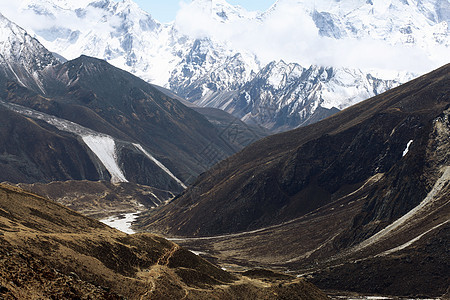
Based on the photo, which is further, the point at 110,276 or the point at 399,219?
the point at 399,219

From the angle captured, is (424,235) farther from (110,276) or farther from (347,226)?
(110,276)

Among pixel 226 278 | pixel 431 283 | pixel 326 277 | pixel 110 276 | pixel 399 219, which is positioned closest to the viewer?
pixel 110 276

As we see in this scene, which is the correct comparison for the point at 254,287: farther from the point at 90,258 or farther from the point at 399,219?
the point at 399,219

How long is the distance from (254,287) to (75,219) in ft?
118

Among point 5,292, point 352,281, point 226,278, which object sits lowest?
point 352,281

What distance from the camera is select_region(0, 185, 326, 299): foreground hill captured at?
69812 millimetres

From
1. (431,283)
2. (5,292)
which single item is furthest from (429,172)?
(5,292)

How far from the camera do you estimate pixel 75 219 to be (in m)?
111

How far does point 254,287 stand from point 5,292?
48196mm

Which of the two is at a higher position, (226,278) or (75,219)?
(75,219)

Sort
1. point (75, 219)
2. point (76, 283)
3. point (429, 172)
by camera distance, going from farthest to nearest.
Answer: point (429, 172) → point (75, 219) → point (76, 283)

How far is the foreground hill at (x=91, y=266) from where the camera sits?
229 feet

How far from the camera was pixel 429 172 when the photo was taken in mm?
184000

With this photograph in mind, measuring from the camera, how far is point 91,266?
82.5 metres
